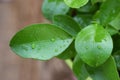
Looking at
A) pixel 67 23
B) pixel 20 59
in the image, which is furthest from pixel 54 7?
pixel 20 59

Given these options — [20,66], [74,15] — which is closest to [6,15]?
[20,66]

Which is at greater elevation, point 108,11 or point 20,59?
point 108,11

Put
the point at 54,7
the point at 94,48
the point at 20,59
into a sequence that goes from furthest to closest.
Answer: the point at 20,59 → the point at 54,7 → the point at 94,48

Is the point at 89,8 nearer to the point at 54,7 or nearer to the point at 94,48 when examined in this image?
the point at 54,7

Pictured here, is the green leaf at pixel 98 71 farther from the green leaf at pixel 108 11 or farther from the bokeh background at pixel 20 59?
the bokeh background at pixel 20 59

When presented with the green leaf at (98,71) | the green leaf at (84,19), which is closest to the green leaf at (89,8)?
the green leaf at (84,19)

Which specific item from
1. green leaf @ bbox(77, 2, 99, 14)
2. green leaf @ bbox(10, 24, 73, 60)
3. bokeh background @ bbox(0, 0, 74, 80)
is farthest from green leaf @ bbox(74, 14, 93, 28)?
bokeh background @ bbox(0, 0, 74, 80)

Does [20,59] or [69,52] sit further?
[20,59]
